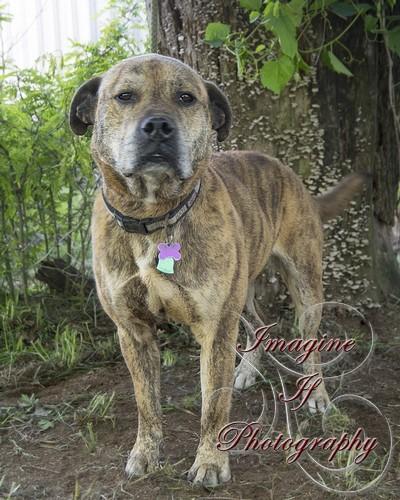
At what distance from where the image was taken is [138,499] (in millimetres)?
3213

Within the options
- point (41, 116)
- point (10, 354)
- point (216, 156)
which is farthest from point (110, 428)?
point (41, 116)

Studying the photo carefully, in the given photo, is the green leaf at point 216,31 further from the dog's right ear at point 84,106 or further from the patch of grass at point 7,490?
the patch of grass at point 7,490

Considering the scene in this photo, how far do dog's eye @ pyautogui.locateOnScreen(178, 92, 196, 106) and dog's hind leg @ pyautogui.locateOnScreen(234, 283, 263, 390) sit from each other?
1.59 metres

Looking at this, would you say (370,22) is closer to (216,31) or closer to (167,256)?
(216,31)

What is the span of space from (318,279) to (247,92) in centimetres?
148

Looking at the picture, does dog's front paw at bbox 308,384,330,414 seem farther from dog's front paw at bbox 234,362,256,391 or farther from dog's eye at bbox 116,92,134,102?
dog's eye at bbox 116,92,134,102

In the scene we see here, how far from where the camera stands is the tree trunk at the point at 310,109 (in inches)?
195

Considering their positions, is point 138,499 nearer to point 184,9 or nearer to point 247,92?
point 247,92

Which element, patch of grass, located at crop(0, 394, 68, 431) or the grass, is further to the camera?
the grass

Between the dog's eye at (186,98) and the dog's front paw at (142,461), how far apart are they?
5.36ft

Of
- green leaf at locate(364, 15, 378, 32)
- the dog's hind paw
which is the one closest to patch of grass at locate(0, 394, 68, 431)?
the dog's hind paw

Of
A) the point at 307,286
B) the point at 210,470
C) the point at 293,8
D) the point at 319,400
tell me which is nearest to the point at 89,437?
the point at 210,470

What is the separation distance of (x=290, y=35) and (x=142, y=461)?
225 centimetres

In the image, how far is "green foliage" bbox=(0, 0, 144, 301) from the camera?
16.1 feet
